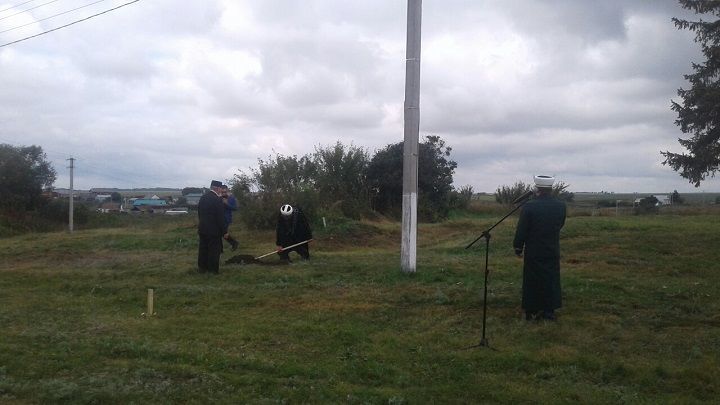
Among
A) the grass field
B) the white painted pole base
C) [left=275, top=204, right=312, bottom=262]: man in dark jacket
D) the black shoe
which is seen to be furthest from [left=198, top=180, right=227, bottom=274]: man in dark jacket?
the black shoe

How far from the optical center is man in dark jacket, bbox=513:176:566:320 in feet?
28.5

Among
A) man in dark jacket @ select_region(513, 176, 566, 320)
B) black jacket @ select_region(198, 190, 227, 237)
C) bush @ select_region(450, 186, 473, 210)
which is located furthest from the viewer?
bush @ select_region(450, 186, 473, 210)

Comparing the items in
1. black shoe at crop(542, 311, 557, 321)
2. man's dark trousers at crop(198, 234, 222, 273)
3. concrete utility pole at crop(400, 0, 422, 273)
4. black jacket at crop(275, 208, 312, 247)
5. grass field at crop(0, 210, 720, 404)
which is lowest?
grass field at crop(0, 210, 720, 404)

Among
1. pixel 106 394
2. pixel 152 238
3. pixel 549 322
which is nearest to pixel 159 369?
pixel 106 394

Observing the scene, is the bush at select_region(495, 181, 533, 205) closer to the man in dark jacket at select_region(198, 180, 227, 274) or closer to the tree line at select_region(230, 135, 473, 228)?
the tree line at select_region(230, 135, 473, 228)

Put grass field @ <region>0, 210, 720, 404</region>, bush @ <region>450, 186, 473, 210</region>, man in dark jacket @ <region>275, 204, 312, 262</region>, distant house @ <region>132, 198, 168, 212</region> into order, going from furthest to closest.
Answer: distant house @ <region>132, 198, 168, 212</region> < bush @ <region>450, 186, 473, 210</region> < man in dark jacket @ <region>275, 204, 312, 262</region> < grass field @ <region>0, 210, 720, 404</region>

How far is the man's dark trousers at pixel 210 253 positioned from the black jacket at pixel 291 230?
2.26 m

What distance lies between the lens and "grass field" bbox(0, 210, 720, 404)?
6.64 m

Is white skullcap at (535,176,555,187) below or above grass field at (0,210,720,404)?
above

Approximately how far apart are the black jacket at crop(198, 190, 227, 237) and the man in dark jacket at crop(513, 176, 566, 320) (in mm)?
6462

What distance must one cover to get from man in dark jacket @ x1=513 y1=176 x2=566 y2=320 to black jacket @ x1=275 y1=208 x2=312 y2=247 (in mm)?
7608

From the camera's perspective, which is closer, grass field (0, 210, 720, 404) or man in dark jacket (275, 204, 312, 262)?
grass field (0, 210, 720, 404)

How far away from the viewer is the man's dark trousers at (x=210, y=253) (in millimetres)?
13508

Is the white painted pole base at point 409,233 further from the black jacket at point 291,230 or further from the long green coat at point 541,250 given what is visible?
the long green coat at point 541,250
